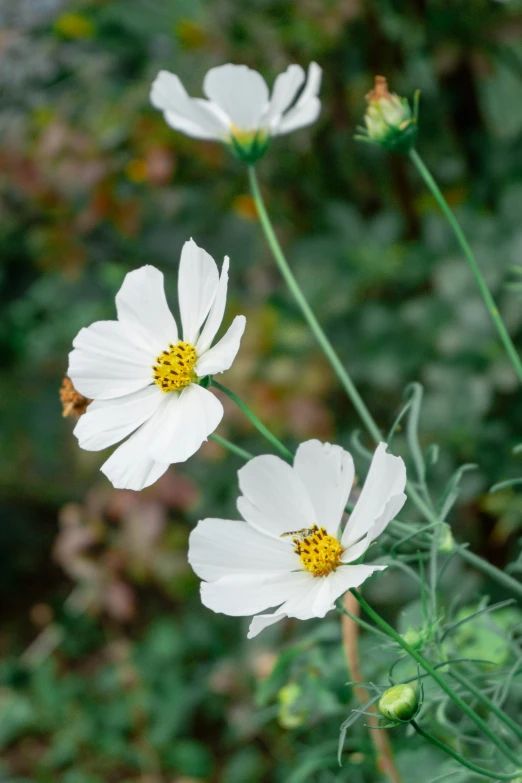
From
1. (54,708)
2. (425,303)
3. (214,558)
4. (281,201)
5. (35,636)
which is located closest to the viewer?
(214,558)

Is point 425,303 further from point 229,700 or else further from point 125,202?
point 229,700

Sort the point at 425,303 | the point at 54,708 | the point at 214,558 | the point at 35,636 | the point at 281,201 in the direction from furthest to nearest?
the point at 35,636, the point at 281,201, the point at 54,708, the point at 425,303, the point at 214,558

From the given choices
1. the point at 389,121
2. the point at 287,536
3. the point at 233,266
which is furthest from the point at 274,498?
the point at 233,266

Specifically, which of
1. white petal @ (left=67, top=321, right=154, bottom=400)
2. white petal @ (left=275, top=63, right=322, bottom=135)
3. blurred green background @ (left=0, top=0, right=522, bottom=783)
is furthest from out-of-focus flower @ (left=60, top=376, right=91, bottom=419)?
blurred green background @ (left=0, top=0, right=522, bottom=783)

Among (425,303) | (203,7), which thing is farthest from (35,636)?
(203,7)

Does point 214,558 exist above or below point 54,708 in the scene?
above

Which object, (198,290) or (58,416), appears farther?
(58,416)

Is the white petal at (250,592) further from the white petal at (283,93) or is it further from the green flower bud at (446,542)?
the white petal at (283,93)

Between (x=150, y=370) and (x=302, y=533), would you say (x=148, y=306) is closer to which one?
(x=150, y=370)

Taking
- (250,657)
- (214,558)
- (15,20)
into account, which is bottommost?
(250,657)
